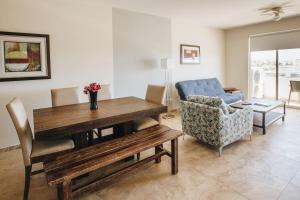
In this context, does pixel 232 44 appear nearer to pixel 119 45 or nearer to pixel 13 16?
pixel 119 45

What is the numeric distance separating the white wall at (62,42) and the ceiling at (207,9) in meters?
0.58

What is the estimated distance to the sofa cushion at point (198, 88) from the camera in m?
4.77

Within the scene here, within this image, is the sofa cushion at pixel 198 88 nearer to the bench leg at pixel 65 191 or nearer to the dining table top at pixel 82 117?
the dining table top at pixel 82 117

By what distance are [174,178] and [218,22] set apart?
4.70 metres

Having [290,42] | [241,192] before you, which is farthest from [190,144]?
[290,42]

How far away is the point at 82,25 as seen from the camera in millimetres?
3676

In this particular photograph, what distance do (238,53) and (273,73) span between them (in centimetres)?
118

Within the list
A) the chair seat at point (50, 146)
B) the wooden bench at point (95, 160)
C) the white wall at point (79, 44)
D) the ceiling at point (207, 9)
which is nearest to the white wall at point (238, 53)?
the ceiling at point (207, 9)

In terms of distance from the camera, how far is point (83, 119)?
2.20 metres

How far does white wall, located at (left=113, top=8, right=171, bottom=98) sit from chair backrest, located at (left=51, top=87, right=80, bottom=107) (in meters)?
1.20

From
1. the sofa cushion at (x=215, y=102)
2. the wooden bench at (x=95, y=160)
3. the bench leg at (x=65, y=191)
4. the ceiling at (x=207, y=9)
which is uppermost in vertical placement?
the ceiling at (x=207, y=9)

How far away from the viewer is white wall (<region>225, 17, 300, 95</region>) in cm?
601

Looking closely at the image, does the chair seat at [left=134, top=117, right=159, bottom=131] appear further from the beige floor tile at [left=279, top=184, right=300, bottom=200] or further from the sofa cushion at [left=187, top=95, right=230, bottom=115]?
the beige floor tile at [left=279, top=184, right=300, bottom=200]

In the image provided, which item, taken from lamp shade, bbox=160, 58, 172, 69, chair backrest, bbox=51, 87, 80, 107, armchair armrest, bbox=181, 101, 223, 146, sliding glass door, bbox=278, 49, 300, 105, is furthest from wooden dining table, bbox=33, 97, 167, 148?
sliding glass door, bbox=278, 49, 300, 105
